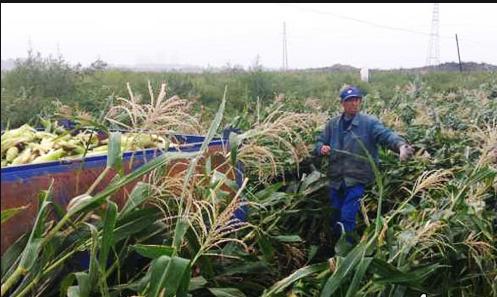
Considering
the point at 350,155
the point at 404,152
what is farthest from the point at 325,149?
the point at 404,152

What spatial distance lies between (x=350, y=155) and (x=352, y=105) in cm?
40

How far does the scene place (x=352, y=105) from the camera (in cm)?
479

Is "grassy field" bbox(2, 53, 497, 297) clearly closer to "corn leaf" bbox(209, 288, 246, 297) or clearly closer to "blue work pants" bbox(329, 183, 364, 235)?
"corn leaf" bbox(209, 288, 246, 297)

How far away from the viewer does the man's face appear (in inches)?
188

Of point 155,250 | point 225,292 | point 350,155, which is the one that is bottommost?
Answer: point 225,292

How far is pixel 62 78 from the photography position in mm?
9133

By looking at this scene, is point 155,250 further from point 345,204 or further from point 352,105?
point 352,105

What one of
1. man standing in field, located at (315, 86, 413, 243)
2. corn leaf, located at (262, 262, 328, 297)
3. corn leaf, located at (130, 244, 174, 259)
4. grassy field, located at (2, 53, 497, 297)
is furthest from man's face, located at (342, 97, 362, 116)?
corn leaf, located at (130, 244, 174, 259)

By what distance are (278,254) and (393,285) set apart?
0.84 metres

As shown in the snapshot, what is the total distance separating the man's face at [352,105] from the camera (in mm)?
4766

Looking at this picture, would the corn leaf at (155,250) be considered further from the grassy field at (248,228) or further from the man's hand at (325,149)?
the man's hand at (325,149)

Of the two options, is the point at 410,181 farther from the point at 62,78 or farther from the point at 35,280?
the point at 62,78

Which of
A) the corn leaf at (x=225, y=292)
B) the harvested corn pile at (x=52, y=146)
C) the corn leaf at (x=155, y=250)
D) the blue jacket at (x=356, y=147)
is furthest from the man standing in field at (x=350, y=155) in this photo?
the corn leaf at (x=155, y=250)

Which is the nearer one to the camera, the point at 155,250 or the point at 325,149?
the point at 155,250
